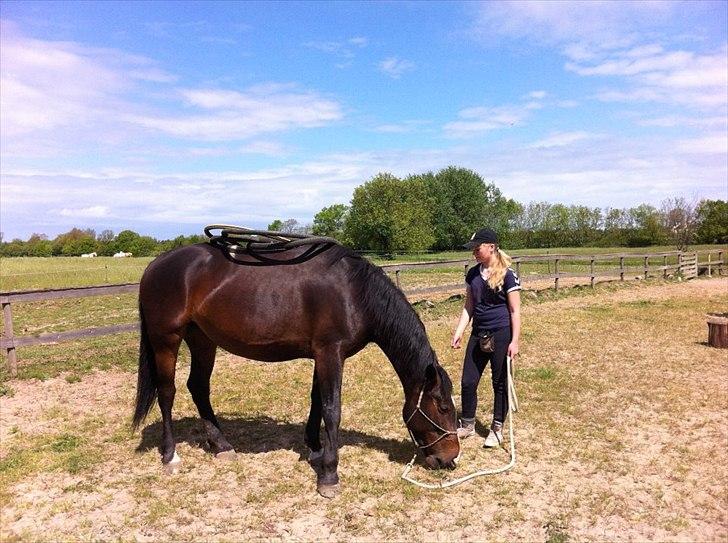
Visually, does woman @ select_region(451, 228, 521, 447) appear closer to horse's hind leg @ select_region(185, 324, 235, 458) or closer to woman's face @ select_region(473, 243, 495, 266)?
woman's face @ select_region(473, 243, 495, 266)

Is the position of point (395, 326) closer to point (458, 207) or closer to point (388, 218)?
point (388, 218)

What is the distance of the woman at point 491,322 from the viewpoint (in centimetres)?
450

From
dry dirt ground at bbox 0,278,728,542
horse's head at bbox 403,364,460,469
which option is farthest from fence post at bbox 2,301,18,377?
horse's head at bbox 403,364,460,469

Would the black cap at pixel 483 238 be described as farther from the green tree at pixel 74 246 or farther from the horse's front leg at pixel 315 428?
the green tree at pixel 74 246

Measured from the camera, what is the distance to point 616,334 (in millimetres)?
9445

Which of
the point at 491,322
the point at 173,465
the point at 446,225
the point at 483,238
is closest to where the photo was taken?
the point at 173,465

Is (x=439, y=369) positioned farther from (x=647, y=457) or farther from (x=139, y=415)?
(x=139, y=415)

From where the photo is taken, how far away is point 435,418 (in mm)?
3943

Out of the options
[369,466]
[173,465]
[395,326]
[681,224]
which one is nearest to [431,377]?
[395,326]

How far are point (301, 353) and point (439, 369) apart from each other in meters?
1.10

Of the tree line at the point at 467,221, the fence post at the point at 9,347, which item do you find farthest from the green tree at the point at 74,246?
the fence post at the point at 9,347

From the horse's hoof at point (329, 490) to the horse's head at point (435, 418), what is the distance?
2.40 feet

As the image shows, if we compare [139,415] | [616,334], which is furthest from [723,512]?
[616,334]

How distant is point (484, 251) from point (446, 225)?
169ft
